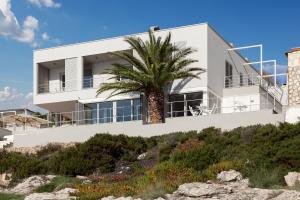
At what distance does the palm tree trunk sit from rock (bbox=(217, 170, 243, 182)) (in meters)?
14.2

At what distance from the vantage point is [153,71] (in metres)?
34.0

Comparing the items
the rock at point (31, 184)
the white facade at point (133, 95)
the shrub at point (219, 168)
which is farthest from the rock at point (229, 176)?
the white facade at point (133, 95)

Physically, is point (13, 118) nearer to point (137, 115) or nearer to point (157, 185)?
point (137, 115)

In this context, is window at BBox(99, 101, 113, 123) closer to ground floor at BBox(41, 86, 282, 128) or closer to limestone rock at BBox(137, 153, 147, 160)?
ground floor at BBox(41, 86, 282, 128)

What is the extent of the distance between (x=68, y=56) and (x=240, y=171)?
924 inches

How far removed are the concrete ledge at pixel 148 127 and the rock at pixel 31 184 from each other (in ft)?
28.7

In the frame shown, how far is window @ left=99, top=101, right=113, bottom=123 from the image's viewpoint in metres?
38.2

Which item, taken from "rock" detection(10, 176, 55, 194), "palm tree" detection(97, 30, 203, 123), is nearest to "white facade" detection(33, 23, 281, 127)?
"palm tree" detection(97, 30, 203, 123)

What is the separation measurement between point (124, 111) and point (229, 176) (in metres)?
19.1

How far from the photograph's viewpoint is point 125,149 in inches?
1109

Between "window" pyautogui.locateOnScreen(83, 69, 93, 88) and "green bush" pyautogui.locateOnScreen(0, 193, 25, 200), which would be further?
"window" pyautogui.locateOnScreen(83, 69, 93, 88)

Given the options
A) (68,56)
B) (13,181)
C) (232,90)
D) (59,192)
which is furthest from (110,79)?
(59,192)

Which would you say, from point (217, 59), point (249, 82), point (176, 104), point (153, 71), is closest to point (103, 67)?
point (176, 104)

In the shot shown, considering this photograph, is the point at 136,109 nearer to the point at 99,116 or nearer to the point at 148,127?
the point at 99,116
